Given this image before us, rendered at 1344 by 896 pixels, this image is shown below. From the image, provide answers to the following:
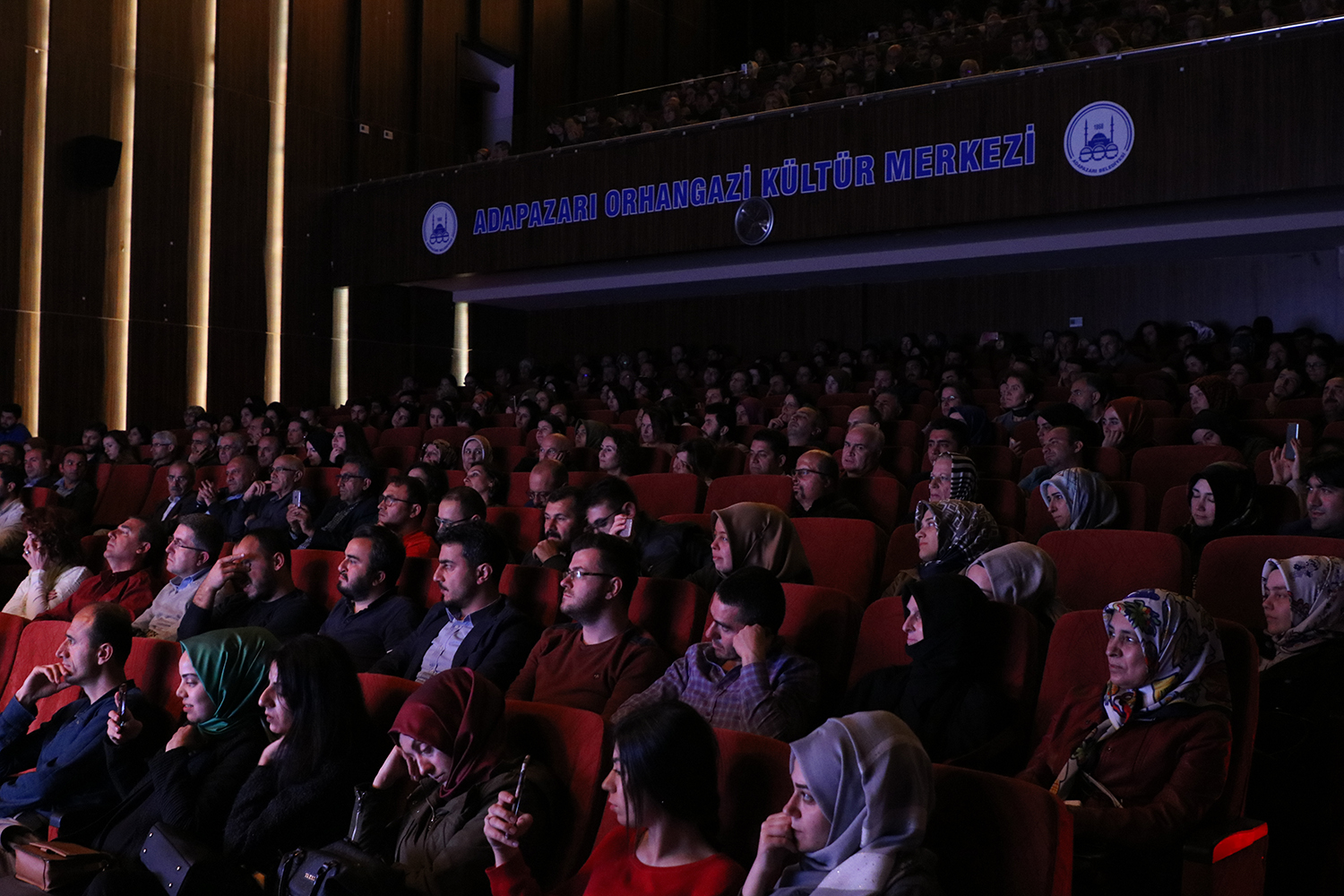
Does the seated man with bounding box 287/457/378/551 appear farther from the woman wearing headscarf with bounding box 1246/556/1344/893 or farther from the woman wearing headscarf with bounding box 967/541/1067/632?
the woman wearing headscarf with bounding box 1246/556/1344/893

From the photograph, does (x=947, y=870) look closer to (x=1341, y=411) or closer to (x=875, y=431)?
(x=875, y=431)

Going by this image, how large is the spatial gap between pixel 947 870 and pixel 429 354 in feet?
29.8

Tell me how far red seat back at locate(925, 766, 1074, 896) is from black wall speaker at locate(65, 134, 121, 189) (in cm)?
799

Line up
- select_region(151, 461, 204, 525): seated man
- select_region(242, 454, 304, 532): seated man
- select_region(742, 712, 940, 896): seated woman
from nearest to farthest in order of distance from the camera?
1. select_region(742, 712, 940, 896): seated woman
2. select_region(242, 454, 304, 532): seated man
3. select_region(151, 461, 204, 525): seated man

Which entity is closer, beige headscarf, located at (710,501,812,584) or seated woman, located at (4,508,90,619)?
beige headscarf, located at (710,501,812,584)

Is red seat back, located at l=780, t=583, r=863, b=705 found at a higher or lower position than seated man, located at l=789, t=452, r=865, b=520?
lower

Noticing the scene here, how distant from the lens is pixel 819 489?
3764mm

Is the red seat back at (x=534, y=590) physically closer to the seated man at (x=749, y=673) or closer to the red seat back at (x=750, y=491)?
the seated man at (x=749, y=673)

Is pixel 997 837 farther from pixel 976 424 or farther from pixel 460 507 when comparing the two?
pixel 976 424

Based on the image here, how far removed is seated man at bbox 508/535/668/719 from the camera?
252 centimetres

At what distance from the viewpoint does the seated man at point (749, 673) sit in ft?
7.24

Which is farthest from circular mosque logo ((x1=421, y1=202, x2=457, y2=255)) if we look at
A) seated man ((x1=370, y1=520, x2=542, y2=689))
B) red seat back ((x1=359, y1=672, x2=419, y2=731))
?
red seat back ((x1=359, y1=672, x2=419, y2=731))

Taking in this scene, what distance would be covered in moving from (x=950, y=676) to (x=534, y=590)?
1.24m

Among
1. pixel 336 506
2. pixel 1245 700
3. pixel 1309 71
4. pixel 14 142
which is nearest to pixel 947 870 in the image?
pixel 1245 700
